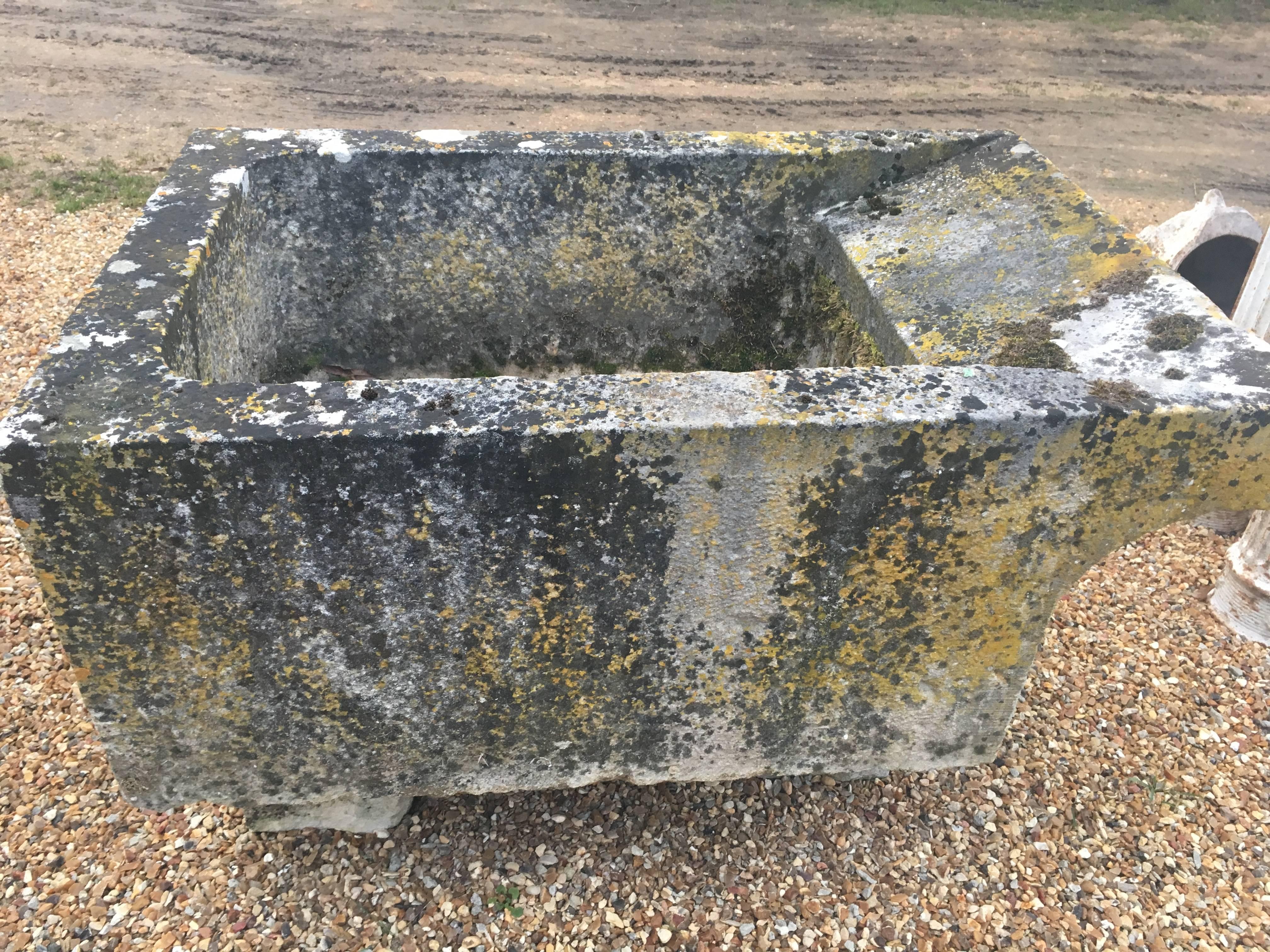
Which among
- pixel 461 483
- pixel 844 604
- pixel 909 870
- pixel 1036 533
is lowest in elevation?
pixel 909 870

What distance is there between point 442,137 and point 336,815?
3101mm

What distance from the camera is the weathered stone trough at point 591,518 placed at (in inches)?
96.9

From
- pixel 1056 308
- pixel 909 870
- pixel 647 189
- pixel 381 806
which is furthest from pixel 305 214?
pixel 909 870

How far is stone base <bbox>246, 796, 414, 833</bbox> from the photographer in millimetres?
3320

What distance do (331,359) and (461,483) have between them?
2319mm

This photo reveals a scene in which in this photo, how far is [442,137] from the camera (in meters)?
4.16

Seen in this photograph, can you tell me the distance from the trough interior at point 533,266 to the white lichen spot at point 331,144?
1.1 inches

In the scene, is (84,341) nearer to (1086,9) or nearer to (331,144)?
(331,144)

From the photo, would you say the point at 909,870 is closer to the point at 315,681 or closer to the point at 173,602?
the point at 315,681

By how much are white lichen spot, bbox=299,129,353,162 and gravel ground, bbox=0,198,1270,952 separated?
2913mm

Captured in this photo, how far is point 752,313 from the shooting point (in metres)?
4.68

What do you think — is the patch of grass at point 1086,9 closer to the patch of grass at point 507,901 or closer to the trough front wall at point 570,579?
the trough front wall at point 570,579

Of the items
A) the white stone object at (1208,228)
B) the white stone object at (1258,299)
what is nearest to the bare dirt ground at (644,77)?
the white stone object at (1208,228)

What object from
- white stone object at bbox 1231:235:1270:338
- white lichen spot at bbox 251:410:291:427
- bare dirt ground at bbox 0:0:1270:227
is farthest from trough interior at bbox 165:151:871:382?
bare dirt ground at bbox 0:0:1270:227
